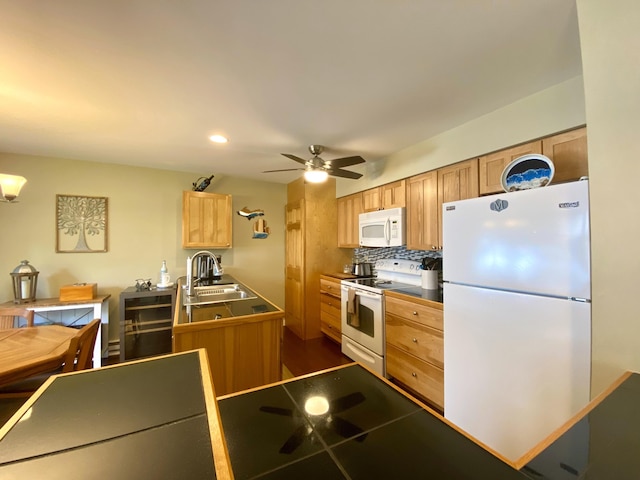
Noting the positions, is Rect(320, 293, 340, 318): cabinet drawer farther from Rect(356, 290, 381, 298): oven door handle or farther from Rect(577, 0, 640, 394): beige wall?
Rect(577, 0, 640, 394): beige wall

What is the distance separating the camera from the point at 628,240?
3.22 feet

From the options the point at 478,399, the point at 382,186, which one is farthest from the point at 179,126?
the point at 478,399

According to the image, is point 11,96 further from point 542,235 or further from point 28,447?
point 542,235

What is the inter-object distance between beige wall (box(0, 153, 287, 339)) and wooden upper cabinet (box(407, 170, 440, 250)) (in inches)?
92.0

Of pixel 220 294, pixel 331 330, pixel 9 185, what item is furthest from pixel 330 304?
pixel 9 185

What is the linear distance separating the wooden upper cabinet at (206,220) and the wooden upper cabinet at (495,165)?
2.96 meters

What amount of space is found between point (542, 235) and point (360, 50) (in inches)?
51.9

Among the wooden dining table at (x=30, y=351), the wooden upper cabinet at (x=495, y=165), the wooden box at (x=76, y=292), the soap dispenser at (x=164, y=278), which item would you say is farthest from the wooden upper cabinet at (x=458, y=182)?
the wooden box at (x=76, y=292)

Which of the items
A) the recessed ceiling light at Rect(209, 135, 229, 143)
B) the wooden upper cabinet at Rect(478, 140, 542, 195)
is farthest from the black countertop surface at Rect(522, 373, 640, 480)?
the recessed ceiling light at Rect(209, 135, 229, 143)

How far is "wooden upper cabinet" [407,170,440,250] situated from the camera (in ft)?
8.02

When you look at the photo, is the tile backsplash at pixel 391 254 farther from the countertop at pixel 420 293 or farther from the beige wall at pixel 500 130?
the beige wall at pixel 500 130

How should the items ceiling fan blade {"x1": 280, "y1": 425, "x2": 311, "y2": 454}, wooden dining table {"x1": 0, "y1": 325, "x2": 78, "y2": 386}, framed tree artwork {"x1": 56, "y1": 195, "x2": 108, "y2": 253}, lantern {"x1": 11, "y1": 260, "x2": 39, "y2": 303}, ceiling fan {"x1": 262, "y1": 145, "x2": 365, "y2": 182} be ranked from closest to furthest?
1. ceiling fan blade {"x1": 280, "y1": 425, "x2": 311, "y2": 454}
2. wooden dining table {"x1": 0, "y1": 325, "x2": 78, "y2": 386}
3. ceiling fan {"x1": 262, "y1": 145, "x2": 365, "y2": 182}
4. lantern {"x1": 11, "y1": 260, "x2": 39, "y2": 303}
5. framed tree artwork {"x1": 56, "y1": 195, "x2": 108, "y2": 253}

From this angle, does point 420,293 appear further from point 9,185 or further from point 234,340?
point 9,185

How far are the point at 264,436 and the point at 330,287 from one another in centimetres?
285
